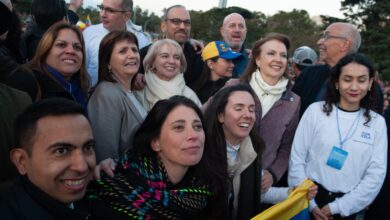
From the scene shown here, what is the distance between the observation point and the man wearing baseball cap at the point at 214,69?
14.6ft

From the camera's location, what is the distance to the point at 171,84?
367 centimetres

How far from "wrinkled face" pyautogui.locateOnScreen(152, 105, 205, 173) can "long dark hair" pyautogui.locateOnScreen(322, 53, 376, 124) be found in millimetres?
1455

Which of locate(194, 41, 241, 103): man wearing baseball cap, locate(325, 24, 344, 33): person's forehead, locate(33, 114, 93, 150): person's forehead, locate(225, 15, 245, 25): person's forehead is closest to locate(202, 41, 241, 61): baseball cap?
locate(194, 41, 241, 103): man wearing baseball cap

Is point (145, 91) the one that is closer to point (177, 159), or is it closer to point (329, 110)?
point (177, 159)

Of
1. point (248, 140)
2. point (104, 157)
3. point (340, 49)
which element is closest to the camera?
point (104, 157)

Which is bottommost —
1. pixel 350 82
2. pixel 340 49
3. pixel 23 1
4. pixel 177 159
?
pixel 177 159

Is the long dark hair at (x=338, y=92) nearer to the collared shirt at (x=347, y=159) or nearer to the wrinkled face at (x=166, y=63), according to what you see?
the collared shirt at (x=347, y=159)

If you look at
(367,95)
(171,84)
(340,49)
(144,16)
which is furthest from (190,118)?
(144,16)

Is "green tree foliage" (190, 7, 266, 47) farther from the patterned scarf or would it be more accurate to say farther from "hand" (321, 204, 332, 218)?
the patterned scarf

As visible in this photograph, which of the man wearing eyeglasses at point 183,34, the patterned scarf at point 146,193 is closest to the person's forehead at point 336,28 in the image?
the man wearing eyeglasses at point 183,34

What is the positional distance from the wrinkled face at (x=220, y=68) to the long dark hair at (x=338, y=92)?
4.47 feet

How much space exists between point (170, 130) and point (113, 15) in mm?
2656

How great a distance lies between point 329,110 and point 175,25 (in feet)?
7.85

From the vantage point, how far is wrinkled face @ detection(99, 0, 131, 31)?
179 inches
